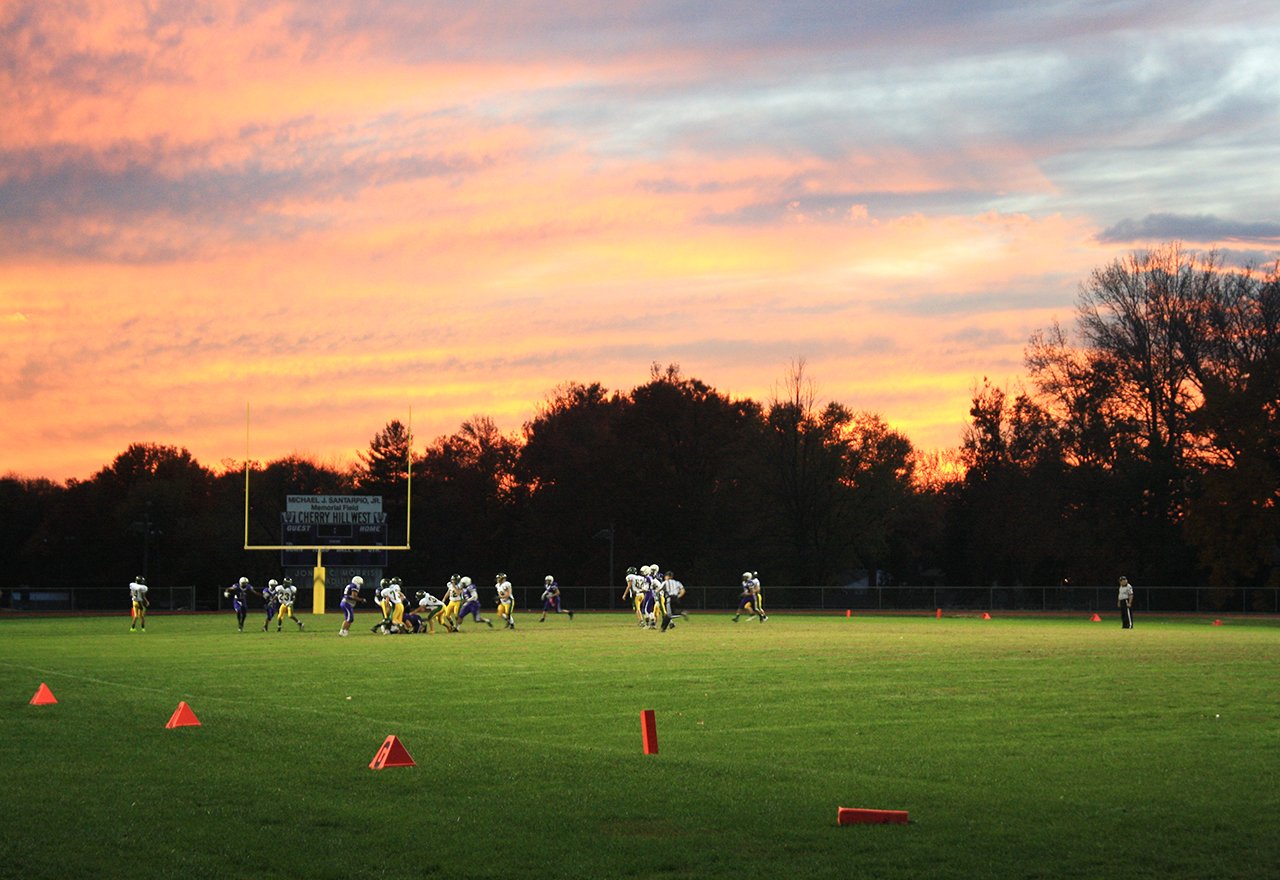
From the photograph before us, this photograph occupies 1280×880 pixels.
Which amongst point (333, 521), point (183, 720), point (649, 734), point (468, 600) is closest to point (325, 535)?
point (333, 521)

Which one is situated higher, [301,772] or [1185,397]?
[1185,397]

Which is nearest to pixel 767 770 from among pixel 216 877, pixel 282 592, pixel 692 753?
pixel 692 753

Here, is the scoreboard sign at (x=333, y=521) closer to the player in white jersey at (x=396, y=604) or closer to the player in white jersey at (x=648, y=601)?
the player in white jersey at (x=648, y=601)

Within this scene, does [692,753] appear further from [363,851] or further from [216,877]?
[216,877]

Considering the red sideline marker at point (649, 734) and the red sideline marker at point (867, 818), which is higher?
the red sideline marker at point (649, 734)

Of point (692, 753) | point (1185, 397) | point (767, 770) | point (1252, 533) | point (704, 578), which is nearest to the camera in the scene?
point (767, 770)

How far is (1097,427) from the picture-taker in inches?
2867

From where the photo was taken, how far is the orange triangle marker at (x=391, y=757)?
40.1 feet

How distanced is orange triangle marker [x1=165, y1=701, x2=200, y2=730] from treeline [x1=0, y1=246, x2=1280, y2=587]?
54.7 meters

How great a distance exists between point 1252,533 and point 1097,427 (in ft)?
36.9

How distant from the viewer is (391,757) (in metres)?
12.3

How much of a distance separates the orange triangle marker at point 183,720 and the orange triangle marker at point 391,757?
378cm

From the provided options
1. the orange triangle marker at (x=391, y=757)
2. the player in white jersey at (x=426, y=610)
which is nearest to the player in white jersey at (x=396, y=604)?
the player in white jersey at (x=426, y=610)

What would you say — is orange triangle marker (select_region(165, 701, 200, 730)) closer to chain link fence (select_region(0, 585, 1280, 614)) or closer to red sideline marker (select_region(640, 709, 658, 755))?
red sideline marker (select_region(640, 709, 658, 755))
